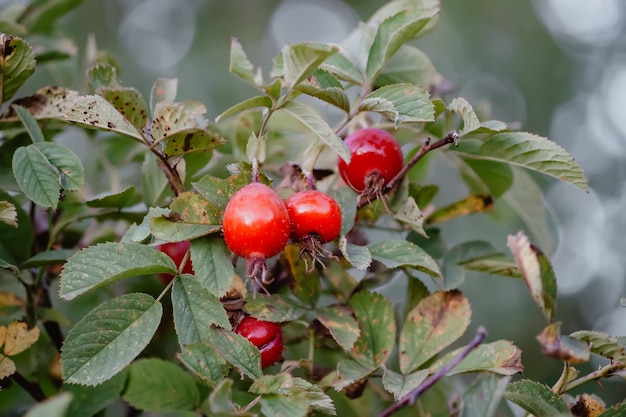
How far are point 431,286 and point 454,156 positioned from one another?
30 cm

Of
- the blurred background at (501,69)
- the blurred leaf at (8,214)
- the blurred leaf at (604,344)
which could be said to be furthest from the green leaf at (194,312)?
the blurred background at (501,69)

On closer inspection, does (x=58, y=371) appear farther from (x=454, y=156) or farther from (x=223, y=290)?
(x=454, y=156)

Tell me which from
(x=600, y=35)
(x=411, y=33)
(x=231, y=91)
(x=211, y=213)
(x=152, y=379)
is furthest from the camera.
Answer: (x=600, y=35)

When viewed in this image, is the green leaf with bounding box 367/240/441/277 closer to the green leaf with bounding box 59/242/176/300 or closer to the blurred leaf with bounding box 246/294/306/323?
the blurred leaf with bounding box 246/294/306/323

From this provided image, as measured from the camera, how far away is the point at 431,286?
1.13 m

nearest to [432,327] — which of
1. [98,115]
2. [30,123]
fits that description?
[98,115]

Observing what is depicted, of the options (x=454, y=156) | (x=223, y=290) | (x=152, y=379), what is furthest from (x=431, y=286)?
(x=152, y=379)

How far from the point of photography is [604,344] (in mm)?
870

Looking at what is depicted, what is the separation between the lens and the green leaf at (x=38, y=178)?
95cm

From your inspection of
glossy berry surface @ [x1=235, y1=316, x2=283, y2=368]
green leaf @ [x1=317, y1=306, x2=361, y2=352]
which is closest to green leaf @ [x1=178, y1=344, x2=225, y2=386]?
glossy berry surface @ [x1=235, y1=316, x2=283, y2=368]

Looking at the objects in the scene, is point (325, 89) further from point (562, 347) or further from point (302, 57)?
point (562, 347)

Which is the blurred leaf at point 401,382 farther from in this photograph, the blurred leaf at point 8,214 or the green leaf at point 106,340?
the blurred leaf at point 8,214

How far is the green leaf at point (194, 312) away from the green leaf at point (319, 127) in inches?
11.3

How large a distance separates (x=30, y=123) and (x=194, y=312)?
484 mm
